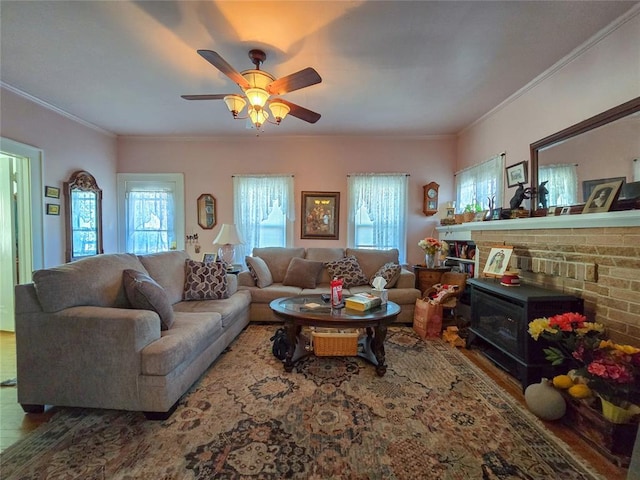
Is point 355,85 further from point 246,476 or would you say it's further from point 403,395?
point 246,476

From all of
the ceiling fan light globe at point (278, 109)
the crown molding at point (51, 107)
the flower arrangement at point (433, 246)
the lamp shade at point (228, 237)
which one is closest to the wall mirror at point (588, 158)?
the flower arrangement at point (433, 246)

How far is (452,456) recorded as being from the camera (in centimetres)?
155

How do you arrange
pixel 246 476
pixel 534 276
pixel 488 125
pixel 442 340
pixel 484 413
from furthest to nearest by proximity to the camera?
1. pixel 488 125
2. pixel 442 340
3. pixel 534 276
4. pixel 484 413
5. pixel 246 476

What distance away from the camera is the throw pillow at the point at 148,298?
2.10m

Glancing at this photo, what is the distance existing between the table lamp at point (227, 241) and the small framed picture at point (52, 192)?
6.56 ft

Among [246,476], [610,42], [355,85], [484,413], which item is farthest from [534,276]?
A: [246,476]

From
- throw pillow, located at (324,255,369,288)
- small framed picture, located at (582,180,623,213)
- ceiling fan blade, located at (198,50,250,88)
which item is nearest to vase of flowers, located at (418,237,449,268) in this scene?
throw pillow, located at (324,255,369,288)

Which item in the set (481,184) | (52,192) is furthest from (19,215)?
(481,184)

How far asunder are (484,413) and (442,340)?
1333mm

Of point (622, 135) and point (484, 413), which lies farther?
point (622, 135)

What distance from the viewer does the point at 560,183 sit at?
8.51 feet

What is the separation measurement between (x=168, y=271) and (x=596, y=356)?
3.39m

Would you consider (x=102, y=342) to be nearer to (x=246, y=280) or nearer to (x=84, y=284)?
(x=84, y=284)

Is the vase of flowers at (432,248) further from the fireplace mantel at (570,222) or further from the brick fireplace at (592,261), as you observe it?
the brick fireplace at (592,261)
